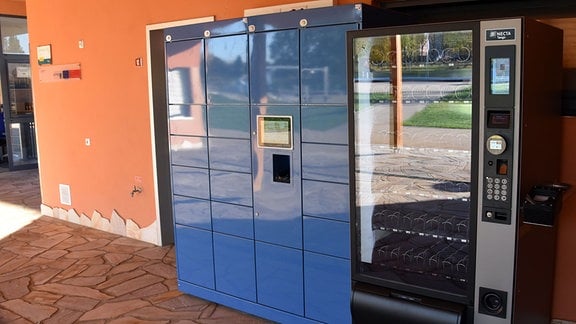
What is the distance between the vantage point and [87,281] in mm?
4672

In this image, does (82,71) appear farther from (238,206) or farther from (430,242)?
(430,242)

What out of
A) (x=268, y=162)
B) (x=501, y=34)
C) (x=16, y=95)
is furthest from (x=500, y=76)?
(x=16, y=95)

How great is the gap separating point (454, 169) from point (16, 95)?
32.1 ft

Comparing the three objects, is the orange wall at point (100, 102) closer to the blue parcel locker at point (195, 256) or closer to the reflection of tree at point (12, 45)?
the blue parcel locker at point (195, 256)

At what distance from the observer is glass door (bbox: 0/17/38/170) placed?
9844 mm

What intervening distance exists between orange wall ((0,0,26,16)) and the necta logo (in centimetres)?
933

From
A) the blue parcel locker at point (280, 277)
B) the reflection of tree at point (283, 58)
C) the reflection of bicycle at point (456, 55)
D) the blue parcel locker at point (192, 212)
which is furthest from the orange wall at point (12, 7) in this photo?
the reflection of bicycle at point (456, 55)

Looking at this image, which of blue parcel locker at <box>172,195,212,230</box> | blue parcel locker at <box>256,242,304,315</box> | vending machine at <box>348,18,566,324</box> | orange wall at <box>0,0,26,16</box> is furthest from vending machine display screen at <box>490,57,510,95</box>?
orange wall at <box>0,0,26,16</box>

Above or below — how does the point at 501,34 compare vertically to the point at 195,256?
above

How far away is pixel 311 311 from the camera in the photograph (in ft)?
11.4

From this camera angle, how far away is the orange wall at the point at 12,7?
9.30 m

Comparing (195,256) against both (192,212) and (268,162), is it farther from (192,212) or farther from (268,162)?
(268,162)

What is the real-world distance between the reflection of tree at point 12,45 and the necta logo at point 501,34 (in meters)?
9.81

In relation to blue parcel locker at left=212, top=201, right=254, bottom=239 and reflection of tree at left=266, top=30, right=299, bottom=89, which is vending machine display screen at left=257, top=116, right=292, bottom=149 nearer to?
reflection of tree at left=266, top=30, right=299, bottom=89
